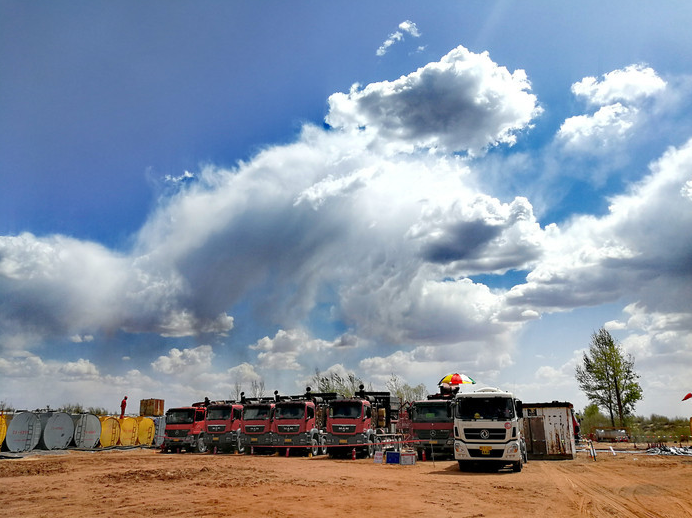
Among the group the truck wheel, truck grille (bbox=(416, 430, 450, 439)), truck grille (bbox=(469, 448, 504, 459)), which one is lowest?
the truck wheel

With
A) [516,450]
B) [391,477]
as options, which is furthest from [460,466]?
[391,477]

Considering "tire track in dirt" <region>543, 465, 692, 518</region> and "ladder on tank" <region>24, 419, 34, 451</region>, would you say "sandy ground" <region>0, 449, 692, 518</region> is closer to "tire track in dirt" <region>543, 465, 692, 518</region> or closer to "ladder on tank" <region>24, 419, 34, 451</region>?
"tire track in dirt" <region>543, 465, 692, 518</region>

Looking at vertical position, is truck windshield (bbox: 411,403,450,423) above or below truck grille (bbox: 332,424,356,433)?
above

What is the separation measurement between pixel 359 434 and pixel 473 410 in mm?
10467

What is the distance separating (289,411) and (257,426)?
118 inches

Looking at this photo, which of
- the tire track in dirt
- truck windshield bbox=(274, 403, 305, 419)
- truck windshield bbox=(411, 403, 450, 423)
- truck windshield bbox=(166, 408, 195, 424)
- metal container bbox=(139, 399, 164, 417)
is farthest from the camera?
metal container bbox=(139, 399, 164, 417)

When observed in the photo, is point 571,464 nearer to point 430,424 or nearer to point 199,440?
point 430,424

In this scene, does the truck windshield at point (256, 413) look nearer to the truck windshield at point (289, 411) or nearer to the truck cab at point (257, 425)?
the truck cab at point (257, 425)

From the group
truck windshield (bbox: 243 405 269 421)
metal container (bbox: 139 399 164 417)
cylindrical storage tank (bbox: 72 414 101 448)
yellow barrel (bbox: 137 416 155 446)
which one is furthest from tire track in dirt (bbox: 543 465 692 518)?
metal container (bbox: 139 399 164 417)

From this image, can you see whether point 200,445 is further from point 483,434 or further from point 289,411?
point 483,434

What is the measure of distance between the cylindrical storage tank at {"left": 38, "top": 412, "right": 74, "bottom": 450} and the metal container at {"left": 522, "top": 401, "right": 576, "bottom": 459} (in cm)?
3148

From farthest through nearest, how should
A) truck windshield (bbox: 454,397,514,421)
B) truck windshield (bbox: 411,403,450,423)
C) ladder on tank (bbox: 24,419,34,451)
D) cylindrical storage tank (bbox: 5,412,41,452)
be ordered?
ladder on tank (bbox: 24,419,34,451) → cylindrical storage tank (bbox: 5,412,41,452) → truck windshield (bbox: 411,403,450,423) → truck windshield (bbox: 454,397,514,421)

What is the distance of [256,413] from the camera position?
33.2 m

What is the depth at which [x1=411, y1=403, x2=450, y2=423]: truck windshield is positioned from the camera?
1089 inches
